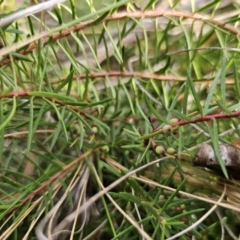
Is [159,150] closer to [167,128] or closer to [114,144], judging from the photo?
[167,128]

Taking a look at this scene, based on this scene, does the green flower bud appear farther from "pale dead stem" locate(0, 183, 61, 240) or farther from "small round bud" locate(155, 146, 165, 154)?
"pale dead stem" locate(0, 183, 61, 240)

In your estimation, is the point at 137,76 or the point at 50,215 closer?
the point at 50,215

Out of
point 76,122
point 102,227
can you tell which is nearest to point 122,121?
point 76,122

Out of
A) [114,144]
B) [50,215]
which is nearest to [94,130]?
[114,144]

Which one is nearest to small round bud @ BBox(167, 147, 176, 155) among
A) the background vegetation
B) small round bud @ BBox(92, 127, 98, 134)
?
the background vegetation

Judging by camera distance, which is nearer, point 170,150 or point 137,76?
point 170,150

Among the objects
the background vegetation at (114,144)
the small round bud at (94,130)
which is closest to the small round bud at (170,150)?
the background vegetation at (114,144)

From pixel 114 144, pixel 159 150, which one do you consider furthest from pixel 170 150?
pixel 114 144

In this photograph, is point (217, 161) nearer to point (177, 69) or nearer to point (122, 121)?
point (122, 121)

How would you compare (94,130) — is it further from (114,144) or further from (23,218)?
(23,218)
